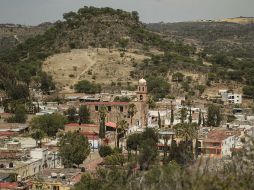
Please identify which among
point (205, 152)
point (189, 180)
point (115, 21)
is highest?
point (115, 21)

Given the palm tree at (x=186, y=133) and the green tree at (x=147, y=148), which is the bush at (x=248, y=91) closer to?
the green tree at (x=147, y=148)

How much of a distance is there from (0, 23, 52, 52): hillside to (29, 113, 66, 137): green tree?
83660 millimetres

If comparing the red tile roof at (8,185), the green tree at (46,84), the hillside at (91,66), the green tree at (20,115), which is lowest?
the red tile roof at (8,185)

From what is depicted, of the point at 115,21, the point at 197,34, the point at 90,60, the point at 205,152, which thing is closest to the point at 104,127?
the point at 205,152

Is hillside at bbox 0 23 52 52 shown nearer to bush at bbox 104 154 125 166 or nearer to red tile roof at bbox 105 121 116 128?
red tile roof at bbox 105 121 116 128

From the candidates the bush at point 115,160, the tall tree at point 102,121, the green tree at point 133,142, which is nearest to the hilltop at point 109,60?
the tall tree at point 102,121

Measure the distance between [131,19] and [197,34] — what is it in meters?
76.7

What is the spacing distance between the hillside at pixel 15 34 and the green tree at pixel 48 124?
83660 millimetres

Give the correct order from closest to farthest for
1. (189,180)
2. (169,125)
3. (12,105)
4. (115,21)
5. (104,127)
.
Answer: (189,180)
(104,127)
(169,125)
(12,105)
(115,21)

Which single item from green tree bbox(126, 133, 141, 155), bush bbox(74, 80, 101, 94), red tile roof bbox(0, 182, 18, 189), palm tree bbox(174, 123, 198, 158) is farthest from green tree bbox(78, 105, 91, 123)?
red tile roof bbox(0, 182, 18, 189)

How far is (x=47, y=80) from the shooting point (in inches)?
2913

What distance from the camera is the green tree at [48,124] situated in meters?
49.7

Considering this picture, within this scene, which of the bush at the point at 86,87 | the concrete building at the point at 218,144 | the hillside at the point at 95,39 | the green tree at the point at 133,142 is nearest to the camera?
the green tree at the point at 133,142

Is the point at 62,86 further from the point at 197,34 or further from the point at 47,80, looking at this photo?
the point at 197,34
